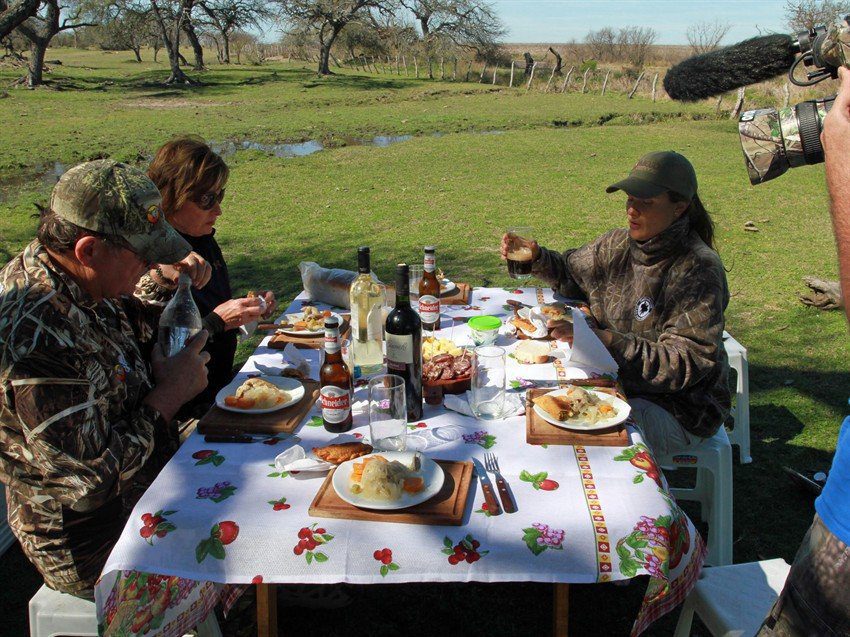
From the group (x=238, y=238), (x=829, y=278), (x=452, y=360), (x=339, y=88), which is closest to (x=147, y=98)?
(x=339, y=88)

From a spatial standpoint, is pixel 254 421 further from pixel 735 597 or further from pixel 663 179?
pixel 663 179

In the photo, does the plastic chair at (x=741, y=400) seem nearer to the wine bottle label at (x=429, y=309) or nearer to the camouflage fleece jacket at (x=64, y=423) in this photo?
the wine bottle label at (x=429, y=309)

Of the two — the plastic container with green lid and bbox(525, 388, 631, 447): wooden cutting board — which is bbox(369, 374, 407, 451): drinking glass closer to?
bbox(525, 388, 631, 447): wooden cutting board

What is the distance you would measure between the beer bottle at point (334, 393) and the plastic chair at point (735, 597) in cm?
130

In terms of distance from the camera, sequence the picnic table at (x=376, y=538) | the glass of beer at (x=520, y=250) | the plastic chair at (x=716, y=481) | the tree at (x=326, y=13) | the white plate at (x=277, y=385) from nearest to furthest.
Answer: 1. the picnic table at (x=376, y=538)
2. the white plate at (x=277, y=385)
3. the plastic chair at (x=716, y=481)
4. the glass of beer at (x=520, y=250)
5. the tree at (x=326, y=13)

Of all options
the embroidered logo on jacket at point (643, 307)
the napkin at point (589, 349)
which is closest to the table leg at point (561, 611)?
the napkin at point (589, 349)

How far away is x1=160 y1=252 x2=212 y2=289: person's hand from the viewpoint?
325cm

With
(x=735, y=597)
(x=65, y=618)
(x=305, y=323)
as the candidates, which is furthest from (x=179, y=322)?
(x=735, y=597)

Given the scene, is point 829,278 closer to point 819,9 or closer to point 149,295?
point 149,295

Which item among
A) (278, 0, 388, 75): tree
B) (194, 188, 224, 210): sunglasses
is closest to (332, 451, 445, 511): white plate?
(194, 188, 224, 210): sunglasses

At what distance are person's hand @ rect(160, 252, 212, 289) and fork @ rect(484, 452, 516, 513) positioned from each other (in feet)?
6.05

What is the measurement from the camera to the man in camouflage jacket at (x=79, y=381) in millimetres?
1895

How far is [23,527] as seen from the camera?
215 centimetres

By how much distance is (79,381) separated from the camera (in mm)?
1945
